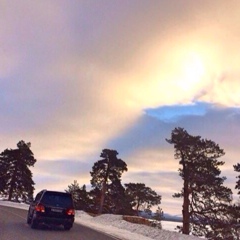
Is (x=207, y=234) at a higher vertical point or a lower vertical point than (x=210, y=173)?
lower

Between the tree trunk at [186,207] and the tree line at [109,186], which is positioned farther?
the tree line at [109,186]

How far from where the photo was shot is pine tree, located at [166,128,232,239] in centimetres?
3875

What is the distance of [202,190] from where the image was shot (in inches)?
1547

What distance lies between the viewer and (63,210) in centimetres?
2048

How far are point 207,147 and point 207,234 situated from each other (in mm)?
9098

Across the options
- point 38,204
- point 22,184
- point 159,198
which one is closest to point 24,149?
point 22,184

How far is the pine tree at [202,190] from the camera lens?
127ft

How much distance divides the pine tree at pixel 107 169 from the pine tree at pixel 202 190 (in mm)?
18593

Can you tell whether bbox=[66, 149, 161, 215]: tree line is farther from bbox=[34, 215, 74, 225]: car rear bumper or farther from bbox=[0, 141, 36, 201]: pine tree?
bbox=[34, 215, 74, 225]: car rear bumper

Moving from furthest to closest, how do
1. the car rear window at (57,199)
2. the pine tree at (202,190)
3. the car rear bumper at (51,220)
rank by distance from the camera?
the pine tree at (202,190), the car rear window at (57,199), the car rear bumper at (51,220)

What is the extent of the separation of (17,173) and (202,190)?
43903 mm

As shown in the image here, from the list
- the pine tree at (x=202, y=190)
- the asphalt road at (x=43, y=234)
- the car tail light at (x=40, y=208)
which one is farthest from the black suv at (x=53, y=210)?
the pine tree at (x=202, y=190)

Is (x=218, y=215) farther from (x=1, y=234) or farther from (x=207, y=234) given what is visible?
(x=1, y=234)

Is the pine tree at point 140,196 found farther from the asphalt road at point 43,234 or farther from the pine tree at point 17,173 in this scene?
the asphalt road at point 43,234
